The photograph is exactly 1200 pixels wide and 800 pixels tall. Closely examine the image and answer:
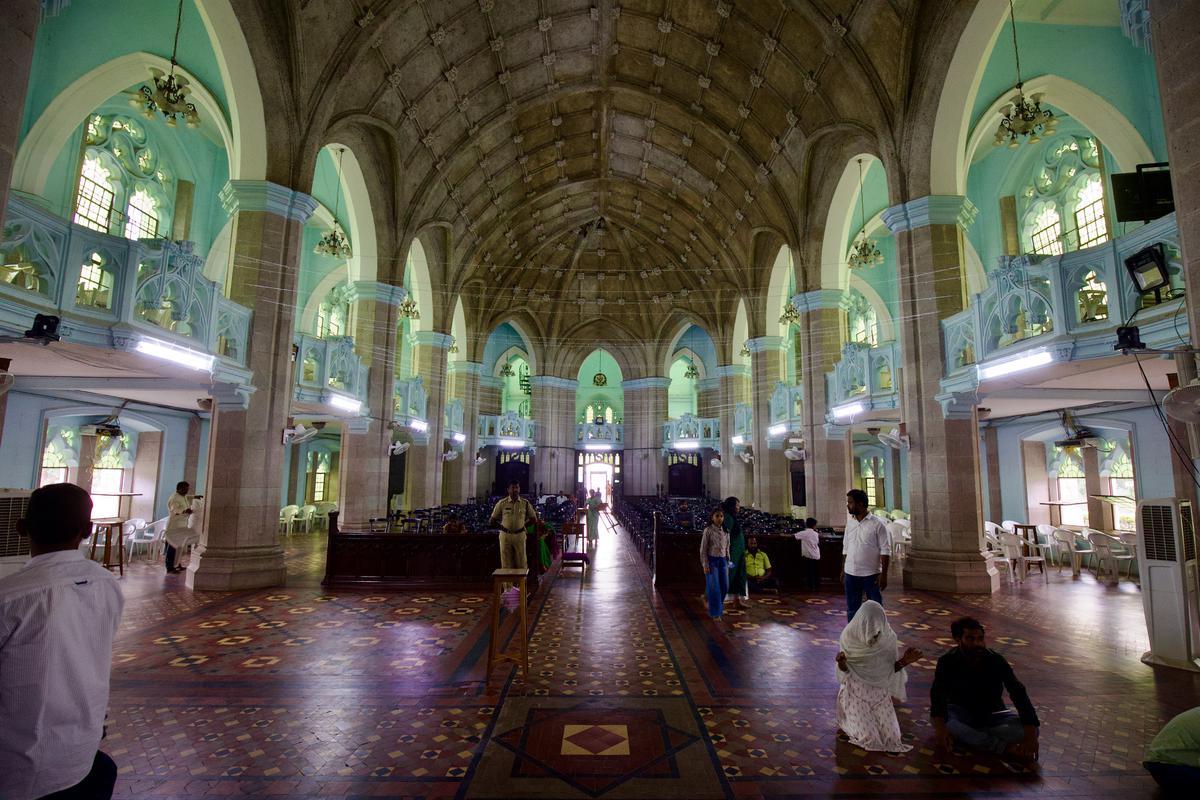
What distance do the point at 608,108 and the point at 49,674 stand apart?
19.6 metres

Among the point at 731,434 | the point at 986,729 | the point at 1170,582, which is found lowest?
the point at 986,729

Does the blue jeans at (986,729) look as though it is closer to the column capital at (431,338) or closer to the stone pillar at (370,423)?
the stone pillar at (370,423)

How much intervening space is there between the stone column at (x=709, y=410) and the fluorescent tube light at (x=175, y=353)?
22.9 metres

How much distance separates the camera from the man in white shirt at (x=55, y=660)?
5.90 feet

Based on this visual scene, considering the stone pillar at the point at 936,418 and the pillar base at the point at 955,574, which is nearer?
the pillar base at the point at 955,574

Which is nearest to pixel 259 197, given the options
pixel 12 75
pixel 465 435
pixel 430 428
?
pixel 12 75

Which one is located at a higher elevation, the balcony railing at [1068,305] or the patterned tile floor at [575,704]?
the balcony railing at [1068,305]

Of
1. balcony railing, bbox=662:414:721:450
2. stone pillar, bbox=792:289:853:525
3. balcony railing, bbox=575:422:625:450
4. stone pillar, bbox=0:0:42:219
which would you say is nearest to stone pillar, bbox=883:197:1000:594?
stone pillar, bbox=792:289:853:525

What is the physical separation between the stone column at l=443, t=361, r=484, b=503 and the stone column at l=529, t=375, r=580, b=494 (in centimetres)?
508

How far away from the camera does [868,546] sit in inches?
214

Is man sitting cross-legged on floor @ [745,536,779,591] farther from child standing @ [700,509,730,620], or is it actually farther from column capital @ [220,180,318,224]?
column capital @ [220,180,318,224]

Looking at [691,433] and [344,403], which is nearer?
[344,403]

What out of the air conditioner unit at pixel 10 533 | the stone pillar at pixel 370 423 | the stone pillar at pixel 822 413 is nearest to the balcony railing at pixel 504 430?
the stone pillar at pixel 370 423

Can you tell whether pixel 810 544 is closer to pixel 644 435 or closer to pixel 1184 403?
pixel 1184 403
